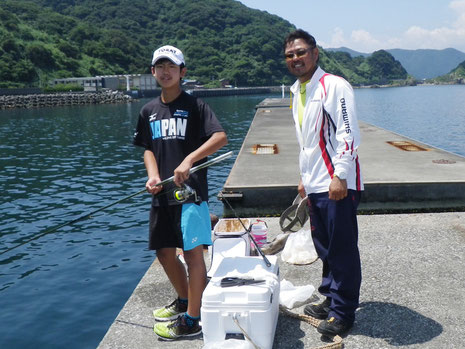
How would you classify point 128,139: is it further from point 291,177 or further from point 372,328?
point 372,328

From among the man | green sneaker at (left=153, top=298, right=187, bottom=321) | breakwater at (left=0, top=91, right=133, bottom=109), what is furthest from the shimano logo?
breakwater at (left=0, top=91, right=133, bottom=109)

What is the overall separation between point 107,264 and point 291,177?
3999mm

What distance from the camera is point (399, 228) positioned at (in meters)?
6.88

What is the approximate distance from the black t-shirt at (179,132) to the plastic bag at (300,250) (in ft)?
6.84

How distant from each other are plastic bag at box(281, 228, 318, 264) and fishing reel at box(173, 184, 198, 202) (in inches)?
88.3

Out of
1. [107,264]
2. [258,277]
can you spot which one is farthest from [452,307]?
[107,264]

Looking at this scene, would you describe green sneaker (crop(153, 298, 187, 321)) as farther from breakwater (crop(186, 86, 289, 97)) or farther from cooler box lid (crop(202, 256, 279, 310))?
breakwater (crop(186, 86, 289, 97))

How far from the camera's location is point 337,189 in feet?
12.0

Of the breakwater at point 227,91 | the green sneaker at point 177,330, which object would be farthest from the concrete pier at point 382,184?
the breakwater at point 227,91

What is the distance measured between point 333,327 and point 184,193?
160cm

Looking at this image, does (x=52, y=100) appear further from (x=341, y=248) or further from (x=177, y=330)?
(x=341, y=248)

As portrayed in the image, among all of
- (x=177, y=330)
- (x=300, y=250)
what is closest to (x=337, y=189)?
(x=177, y=330)

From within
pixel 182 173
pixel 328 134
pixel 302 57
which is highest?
pixel 302 57

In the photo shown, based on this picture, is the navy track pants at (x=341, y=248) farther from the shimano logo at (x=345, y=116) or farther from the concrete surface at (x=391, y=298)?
the shimano logo at (x=345, y=116)
